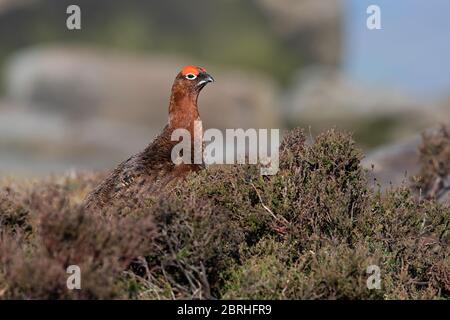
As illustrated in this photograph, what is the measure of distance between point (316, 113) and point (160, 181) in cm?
2645

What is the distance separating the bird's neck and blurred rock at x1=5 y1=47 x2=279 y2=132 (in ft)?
67.6

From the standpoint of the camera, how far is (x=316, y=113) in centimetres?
3359

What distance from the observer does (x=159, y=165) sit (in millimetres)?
7770

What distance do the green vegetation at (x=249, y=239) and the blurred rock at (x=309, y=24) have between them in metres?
35.3

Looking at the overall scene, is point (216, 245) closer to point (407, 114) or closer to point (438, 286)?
point (438, 286)

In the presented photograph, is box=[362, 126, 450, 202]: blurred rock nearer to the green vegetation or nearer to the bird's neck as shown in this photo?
the bird's neck

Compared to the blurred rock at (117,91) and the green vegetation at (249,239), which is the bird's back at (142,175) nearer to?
the green vegetation at (249,239)

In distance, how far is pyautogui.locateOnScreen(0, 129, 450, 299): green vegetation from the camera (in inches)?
217

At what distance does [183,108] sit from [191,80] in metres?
0.29

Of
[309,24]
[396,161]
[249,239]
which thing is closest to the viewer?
[249,239]

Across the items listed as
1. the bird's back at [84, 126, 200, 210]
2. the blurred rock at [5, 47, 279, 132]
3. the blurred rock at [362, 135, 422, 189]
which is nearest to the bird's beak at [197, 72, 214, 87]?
the bird's back at [84, 126, 200, 210]

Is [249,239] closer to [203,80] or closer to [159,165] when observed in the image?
[159,165]

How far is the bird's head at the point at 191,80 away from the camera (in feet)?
28.0

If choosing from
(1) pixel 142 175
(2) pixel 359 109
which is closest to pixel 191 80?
(1) pixel 142 175
